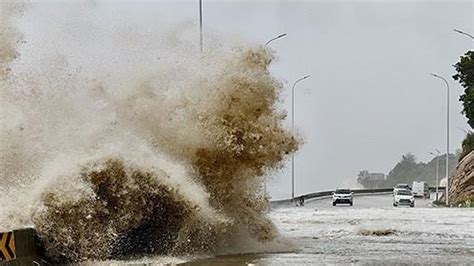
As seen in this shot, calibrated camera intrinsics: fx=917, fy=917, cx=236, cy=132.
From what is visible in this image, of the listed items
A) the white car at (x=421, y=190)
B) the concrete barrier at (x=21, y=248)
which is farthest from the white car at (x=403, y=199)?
the concrete barrier at (x=21, y=248)

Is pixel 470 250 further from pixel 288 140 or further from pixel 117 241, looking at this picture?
pixel 117 241

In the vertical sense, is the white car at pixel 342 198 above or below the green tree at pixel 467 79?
below

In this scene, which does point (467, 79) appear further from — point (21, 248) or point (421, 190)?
A: point (21, 248)

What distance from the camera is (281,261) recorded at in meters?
16.4

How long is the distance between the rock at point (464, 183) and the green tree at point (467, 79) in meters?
3.75

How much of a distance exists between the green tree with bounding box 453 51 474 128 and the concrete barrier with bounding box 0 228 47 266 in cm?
6161

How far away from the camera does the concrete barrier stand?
517 inches

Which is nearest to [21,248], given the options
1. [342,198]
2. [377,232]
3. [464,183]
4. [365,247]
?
[365,247]

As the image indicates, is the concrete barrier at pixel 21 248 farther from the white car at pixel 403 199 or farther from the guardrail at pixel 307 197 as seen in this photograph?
the white car at pixel 403 199

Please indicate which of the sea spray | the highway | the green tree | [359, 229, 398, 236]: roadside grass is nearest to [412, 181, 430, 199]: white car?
the green tree

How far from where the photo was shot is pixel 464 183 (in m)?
70.8

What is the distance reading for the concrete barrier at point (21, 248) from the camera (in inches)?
517

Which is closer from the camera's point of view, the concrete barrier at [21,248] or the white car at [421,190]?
the concrete barrier at [21,248]

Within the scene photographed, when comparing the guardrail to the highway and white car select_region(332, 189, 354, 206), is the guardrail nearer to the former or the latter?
white car select_region(332, 189, 354, 206)
